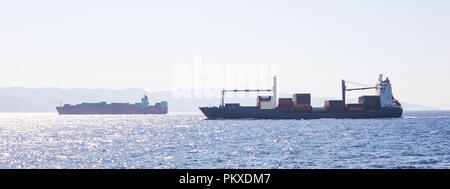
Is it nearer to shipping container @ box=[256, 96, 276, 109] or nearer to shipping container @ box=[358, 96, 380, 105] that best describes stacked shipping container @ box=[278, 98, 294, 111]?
shipping container @ box=[256, 96, 276, 109]

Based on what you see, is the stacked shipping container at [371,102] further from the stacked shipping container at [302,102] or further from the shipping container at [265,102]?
the shipping container at [265,102]

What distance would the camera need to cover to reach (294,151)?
43.9 metres

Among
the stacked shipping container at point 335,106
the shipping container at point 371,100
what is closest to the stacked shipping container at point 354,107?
the stacked shipping container at point 335,106

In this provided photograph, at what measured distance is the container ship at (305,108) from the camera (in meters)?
126

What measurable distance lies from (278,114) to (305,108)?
749 cm

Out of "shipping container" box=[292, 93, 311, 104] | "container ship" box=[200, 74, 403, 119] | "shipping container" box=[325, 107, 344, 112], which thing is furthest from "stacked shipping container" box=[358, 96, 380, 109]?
"shipping container" box=[292, 93, 311, 104]

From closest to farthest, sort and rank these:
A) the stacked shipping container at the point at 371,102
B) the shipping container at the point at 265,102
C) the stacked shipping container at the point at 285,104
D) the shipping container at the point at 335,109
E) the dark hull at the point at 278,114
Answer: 1. the dark hull at the point at 278,114
2. the stacked shipping container at the point at 285,104
3. the shipping container at the point at 335,109
4. the shipping container at the point at 265,102
5. the stacked shipping container at the point at 371,102

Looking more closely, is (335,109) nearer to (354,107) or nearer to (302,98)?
(354,107)

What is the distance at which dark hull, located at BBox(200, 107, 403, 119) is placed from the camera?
125 meters

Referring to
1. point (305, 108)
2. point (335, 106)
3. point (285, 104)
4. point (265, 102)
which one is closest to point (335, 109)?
point (335, 106)

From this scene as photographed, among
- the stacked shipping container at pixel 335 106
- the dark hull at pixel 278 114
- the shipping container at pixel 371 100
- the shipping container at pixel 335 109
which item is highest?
the shipping container at pixel 371 100

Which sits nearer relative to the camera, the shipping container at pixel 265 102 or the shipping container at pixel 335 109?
the shipping container at pixel 335 109

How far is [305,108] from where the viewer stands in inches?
5094
